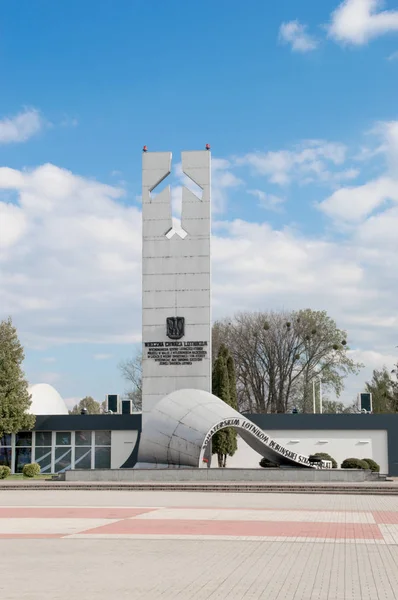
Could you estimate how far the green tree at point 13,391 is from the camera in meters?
41.9

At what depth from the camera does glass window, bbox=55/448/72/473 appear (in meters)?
44.6

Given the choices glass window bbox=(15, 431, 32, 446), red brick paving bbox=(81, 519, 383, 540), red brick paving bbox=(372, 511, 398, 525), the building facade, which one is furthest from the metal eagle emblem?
red brick paving bbox=(81, 519, 383, 540)

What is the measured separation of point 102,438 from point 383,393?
99.8 feet

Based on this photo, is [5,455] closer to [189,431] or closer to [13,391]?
[13,391]

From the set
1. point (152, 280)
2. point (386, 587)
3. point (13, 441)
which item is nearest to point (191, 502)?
point (386, 587)

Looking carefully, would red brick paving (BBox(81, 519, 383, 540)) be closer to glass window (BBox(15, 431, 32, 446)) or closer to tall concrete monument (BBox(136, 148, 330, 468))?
tall concrete monument (BBox(136, 148, 330, 468))

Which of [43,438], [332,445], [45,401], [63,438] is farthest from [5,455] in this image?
[332,445]

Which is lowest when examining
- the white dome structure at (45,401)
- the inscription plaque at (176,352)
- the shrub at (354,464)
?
the shrub at (354,464)

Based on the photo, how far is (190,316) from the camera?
36.1 metres

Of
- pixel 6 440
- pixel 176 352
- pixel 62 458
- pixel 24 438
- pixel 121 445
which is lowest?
pixel 62 458

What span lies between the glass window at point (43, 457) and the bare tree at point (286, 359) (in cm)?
2017

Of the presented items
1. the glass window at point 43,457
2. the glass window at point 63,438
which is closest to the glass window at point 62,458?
the glass window at point 63,438

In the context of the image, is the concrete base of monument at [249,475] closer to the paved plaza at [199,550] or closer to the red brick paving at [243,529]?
the paved plaza at [199,550]

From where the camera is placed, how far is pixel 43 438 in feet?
148
